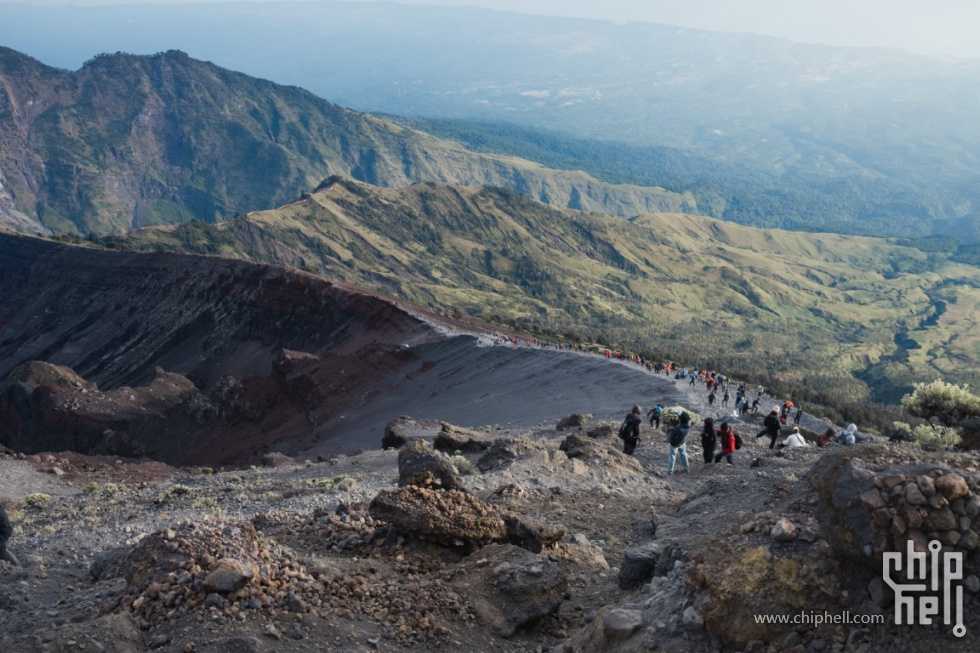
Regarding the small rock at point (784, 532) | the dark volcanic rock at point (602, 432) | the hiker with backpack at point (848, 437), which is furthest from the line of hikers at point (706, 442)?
the small rock at point (784, 532)

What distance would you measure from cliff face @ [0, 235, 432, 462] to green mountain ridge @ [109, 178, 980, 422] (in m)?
22.4

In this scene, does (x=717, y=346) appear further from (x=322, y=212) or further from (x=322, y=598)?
(x=322, y=598)

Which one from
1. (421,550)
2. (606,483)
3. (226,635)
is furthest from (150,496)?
(226,635)

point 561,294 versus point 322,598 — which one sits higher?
point 322,598

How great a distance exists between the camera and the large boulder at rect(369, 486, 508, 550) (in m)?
11.0

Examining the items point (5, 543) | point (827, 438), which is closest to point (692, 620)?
point (5, 543)

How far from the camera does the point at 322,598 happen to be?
912 cm

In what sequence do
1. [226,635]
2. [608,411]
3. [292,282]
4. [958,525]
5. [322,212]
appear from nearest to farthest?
[958,525] → [226,635] → [608,411] → [292,282] → [322,212]

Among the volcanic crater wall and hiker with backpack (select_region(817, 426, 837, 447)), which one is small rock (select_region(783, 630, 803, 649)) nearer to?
hiker with backpack (select_region(817, 426, 837, 447))

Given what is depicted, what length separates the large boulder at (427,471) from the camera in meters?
12.5

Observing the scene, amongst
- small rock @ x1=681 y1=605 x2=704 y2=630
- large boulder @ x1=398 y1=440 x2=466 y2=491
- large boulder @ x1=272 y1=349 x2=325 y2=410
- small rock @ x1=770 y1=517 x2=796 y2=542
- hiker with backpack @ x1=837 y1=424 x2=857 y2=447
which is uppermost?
small rock @ x1=770 y1=517 x2=796 y2=542

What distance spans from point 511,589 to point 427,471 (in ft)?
10.7

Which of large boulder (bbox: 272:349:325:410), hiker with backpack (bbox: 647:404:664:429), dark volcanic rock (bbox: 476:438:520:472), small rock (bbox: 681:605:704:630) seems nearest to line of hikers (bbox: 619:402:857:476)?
dark volcanic rock (bbox: 476:438:520:472)

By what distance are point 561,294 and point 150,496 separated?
144811mm
